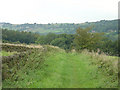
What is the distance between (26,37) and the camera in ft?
371

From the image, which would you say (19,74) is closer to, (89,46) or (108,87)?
(108,87)

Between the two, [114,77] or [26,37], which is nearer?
[114,77]

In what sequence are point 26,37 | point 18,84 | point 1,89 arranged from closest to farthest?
point 1,89, point 18,84, point 26,37

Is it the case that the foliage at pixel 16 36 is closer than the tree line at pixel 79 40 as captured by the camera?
No

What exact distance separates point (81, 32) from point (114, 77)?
29.0 meters

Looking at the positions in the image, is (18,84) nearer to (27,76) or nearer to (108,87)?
(27,76)

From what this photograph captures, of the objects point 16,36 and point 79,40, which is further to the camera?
point 16,36

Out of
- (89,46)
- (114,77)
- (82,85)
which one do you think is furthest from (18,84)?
(89,46)

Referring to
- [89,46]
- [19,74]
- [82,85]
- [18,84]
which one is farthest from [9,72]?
[89,46]

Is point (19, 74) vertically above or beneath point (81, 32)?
beneath

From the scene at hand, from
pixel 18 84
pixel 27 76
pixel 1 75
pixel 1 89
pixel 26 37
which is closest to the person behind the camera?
pixel 1 89

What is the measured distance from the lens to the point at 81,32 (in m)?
38.4

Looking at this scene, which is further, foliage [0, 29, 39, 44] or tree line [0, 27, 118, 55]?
foliage [0, 29, 39, 44]

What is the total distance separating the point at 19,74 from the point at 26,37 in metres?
105
